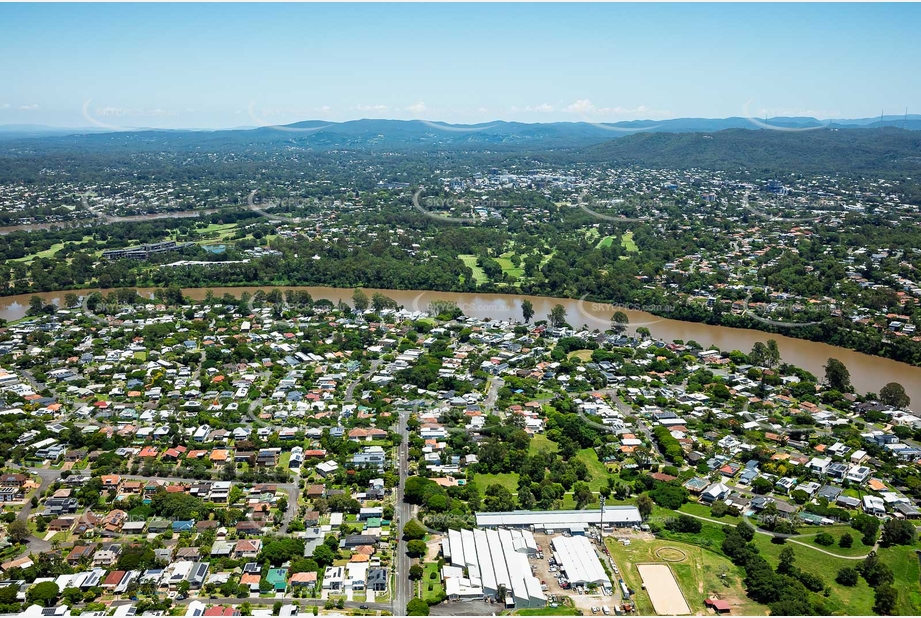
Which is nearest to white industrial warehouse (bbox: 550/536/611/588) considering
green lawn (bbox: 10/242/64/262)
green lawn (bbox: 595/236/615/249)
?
green lawn (bbox: 595/236/615/249)

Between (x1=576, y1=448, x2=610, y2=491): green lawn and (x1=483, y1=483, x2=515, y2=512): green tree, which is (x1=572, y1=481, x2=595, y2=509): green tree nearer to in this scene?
(x1=576, y1=448, x2=610, y2=491): green lawn

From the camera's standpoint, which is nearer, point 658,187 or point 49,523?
point 49,523

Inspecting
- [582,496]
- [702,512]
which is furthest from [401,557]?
[702,512]

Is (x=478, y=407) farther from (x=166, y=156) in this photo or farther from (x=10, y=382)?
(x=166, y=156)

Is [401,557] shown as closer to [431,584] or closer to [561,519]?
[431,584]

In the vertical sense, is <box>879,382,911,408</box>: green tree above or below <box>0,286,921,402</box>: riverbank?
above

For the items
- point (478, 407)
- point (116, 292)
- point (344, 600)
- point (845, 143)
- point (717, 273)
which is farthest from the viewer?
point (845, 143)

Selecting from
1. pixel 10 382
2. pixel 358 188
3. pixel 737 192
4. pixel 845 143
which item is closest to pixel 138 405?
pixel 10 382
